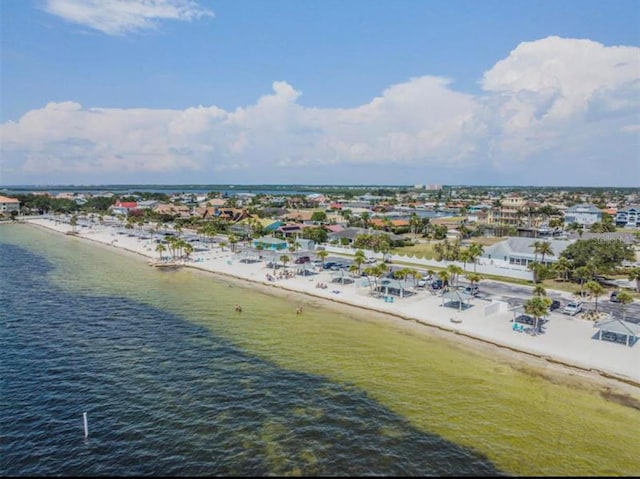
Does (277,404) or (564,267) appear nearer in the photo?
(277,404)

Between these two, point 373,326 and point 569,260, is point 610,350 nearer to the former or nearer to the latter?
point 373,326

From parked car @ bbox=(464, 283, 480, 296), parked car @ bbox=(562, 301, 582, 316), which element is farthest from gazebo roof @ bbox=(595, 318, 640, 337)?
parked car @ bbox=(464, 283, 480, 296)

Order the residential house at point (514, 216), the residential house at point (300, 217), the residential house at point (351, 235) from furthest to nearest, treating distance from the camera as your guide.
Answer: the residential house at point (300, 217), the residential house at point (514, 216), the residential house at point (351, 235)

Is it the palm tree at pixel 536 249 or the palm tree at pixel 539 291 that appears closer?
the palm tree at pixel 539 291

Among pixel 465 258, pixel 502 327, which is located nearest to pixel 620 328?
pixel 502 327

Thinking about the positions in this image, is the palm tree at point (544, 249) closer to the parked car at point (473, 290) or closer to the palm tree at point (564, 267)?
the palm tree at point (564, 267)

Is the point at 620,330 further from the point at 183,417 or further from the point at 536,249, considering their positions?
the point at 183,417

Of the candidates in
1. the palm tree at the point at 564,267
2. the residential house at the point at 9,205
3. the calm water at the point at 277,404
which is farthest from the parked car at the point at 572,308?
the residential house at the point at 9,205
